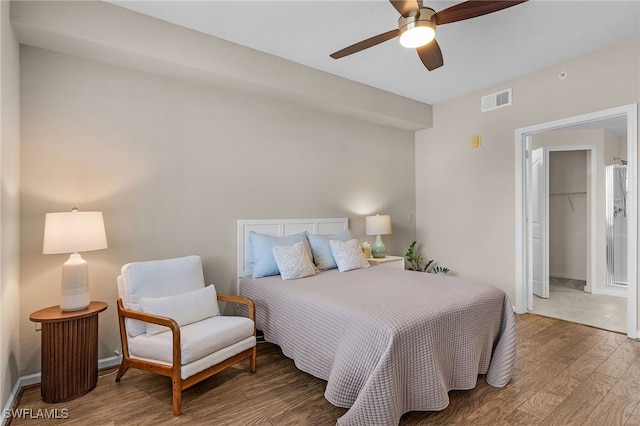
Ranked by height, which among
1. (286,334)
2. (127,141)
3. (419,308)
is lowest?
(286,334)

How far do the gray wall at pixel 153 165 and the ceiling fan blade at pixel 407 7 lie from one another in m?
1.92

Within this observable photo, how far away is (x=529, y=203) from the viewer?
160 inches

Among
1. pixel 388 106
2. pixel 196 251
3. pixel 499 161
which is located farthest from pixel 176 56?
pixel 499 161

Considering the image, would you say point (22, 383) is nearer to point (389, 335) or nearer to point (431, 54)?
point (389, 335)

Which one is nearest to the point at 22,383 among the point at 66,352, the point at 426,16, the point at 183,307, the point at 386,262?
the point at 66,352

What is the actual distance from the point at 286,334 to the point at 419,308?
1.06 m

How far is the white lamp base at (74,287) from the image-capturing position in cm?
226

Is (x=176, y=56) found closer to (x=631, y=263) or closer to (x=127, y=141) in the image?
(x=127, y=141)

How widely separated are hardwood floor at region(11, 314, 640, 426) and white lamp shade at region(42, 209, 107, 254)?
3.34ft

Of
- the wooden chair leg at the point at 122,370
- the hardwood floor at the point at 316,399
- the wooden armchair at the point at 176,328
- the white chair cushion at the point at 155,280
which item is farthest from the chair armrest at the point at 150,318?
the hardwood floor at the point at 316,399

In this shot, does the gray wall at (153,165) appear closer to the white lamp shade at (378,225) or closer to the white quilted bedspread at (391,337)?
the white lamp shade at (378,225)

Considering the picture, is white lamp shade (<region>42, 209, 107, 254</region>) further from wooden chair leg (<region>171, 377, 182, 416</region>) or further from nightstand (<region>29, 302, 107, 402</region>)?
wooden chair leg (<region>171, 377, 182, 416</region>)

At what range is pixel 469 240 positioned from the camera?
4613 millimetres

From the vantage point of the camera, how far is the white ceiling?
8.54ft
